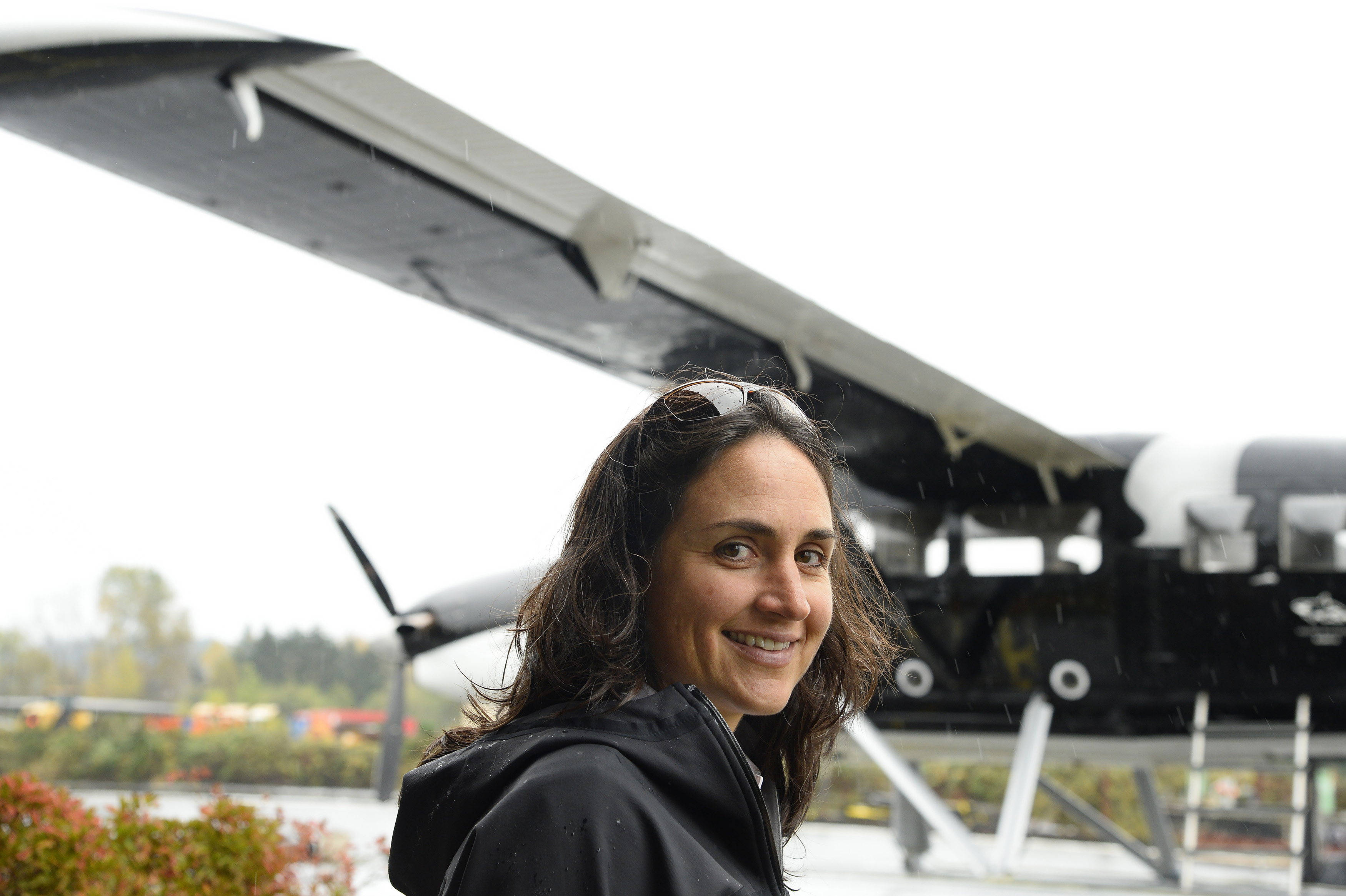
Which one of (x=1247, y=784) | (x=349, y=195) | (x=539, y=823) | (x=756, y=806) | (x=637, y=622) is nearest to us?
(x=539, y=823)

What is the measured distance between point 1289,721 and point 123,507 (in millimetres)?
64616

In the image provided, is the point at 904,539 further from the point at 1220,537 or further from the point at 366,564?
the point at 366,564

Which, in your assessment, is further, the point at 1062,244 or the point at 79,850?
the point at 1062,244

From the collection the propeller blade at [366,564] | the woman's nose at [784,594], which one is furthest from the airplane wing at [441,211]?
the propeller blade at [366,564]

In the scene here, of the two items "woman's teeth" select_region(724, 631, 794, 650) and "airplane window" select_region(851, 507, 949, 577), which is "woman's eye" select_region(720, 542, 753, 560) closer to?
"woman's teeth" select_region(724, 631, 794, 650)

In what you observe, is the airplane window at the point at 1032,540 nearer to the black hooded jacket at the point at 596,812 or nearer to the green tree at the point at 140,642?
the black hooded jacket at the point at 596,812

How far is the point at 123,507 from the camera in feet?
200

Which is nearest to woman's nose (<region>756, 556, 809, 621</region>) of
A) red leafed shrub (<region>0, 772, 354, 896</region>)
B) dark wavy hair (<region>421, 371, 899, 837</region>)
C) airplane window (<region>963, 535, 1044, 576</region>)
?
dark wavy hair (<region>421, 371, 899, 837</region>)

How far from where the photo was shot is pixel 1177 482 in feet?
22.0

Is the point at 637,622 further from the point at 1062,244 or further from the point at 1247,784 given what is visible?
the point at 1062,244

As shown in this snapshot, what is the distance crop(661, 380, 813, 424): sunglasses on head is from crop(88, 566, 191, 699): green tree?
48830 mm

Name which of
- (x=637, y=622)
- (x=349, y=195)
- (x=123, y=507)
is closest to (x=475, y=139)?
(x=349, y=195)

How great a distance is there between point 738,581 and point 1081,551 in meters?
6.56

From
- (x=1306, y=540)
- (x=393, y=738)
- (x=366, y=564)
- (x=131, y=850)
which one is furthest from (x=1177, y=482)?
(x=393, y=738)
